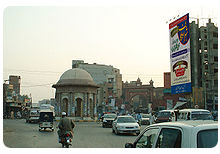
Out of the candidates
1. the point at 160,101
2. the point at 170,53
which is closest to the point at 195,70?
the point at 160,101

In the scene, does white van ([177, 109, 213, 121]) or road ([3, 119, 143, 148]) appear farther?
white van ([177, 109, 213, 121])

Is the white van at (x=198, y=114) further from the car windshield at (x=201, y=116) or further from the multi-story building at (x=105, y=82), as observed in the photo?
the multi-story building at (x=105, y=82)

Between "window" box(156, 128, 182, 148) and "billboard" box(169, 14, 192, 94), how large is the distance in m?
20.8

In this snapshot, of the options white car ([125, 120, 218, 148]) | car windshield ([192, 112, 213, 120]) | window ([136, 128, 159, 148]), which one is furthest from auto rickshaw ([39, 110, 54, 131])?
white car ([125, 120, 218, 148])

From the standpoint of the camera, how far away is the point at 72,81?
4850cm

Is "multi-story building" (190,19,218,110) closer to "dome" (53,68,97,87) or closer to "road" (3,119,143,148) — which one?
"dome" (53,68,97,87)

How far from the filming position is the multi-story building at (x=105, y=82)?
279ft

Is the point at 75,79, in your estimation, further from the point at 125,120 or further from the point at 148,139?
the point at 148,139

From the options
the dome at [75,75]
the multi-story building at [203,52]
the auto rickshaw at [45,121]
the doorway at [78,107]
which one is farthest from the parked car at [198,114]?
the multi-story building at [203,52]

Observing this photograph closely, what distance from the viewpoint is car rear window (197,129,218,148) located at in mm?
4164

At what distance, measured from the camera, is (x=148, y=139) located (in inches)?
215

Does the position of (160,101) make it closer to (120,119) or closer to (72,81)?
(72,81)

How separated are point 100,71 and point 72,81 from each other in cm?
4936

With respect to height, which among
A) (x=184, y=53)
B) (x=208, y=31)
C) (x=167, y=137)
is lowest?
(x=167, y=137)
